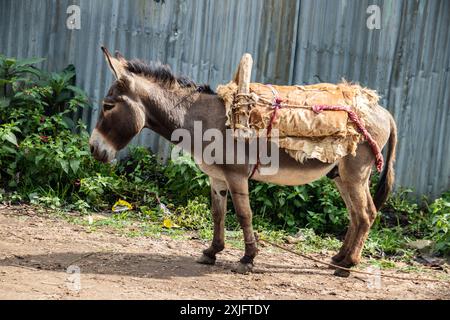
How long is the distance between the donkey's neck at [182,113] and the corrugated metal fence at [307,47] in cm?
284

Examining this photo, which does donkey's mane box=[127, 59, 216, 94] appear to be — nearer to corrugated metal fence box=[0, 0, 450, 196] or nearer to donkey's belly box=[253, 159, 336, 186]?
donkey's belly box=[253, 159, 336, 186]

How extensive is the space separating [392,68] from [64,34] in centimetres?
445

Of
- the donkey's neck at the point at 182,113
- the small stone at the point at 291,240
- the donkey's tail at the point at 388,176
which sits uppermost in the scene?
the donkey's neck at the point at 182,113

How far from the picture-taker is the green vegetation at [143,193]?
8203 mm

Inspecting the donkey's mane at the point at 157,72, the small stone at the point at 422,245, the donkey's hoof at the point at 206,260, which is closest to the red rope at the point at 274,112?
the donkey's mane at the point at 157,72

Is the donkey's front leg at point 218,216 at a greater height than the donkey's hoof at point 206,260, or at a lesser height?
greater

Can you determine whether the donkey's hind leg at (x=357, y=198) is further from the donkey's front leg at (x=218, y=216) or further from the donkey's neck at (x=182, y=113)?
the donkey's neck at (x=182, y=113)

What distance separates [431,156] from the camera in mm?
9180

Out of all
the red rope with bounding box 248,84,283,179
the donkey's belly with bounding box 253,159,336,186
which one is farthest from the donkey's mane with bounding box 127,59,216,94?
the donkey's belly with bounding box 253,159,336,186

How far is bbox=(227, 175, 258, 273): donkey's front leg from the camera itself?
6.40 m

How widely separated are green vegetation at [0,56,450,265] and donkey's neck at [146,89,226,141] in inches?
70.4

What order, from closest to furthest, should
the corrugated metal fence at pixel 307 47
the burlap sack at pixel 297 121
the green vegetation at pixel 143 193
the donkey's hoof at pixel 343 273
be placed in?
the burlap sack at pixel 297 121
the donkey's hoof at pixel 343 273
the green vegetation at pixel 143 193
the corrugated metal fence at pixel 307 47

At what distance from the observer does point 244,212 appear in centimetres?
646

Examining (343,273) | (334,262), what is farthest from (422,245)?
(343,273)
